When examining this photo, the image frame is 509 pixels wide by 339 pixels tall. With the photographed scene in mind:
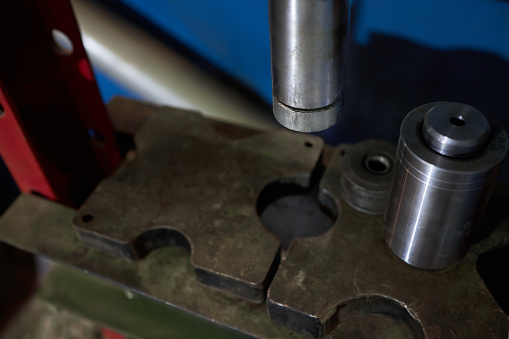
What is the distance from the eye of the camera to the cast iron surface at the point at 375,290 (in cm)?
79

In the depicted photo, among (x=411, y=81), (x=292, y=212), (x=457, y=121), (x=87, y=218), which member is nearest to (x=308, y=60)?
(x=457, y=121)

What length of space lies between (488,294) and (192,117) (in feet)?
2.40

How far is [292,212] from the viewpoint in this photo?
3.55ft

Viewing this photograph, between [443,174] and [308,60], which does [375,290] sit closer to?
[443,174]

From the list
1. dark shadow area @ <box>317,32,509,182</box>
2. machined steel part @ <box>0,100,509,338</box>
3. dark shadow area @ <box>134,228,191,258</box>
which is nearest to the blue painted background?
dark shadow area @ <box>317,32,509,182</box>

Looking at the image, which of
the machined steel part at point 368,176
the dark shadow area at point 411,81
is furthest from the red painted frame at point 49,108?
the dark shadow area at point 411,81

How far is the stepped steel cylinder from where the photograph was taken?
25.7 inches

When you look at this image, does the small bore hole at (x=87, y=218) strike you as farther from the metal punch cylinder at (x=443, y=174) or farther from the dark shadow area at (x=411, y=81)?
the dark shadow area at (x=411, y=81)

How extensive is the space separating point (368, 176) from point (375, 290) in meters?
0.22

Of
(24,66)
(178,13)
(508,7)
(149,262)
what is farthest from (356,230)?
(178,13)

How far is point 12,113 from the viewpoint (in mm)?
924

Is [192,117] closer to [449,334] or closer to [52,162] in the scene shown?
[52,162]

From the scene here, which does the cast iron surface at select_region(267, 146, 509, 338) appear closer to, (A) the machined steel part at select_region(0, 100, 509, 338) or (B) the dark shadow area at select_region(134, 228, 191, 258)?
(A) the machined steel part at select_region(0, 100, 509, 338)

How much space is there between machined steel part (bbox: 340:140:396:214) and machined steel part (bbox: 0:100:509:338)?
0.02 metres
